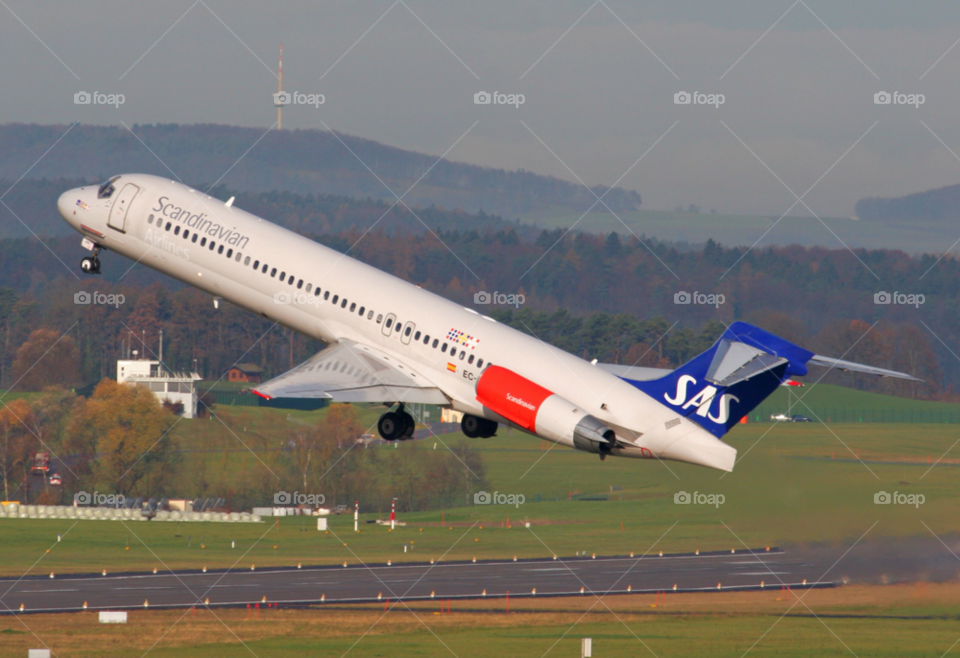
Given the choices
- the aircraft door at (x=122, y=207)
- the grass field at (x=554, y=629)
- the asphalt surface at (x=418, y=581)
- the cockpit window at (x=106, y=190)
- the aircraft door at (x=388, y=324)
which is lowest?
the grass field at (x=554, y=629)

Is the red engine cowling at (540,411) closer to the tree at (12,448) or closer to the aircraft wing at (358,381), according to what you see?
the aircraft wing at (358,381)

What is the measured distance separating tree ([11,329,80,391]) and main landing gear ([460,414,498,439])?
57722 mm

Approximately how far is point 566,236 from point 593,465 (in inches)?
3659

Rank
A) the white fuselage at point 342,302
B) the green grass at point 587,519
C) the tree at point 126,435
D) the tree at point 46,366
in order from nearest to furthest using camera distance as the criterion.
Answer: the white fuselage at point 342,302
the green grass at point 587,519
the tree at point 126,435
the tree at point 46,366

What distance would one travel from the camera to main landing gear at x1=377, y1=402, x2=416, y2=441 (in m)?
40.9

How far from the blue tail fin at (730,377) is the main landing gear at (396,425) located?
817 cm

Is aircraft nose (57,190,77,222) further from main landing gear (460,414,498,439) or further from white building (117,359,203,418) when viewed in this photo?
white building (117,359,203,418)

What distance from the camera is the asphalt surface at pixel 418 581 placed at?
5162 cm

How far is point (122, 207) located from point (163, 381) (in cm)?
5348

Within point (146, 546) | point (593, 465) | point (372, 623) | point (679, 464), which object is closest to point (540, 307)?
point (593, 465)

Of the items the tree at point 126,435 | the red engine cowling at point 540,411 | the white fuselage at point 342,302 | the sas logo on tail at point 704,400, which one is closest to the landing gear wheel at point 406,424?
the white fuselage at point 342,302

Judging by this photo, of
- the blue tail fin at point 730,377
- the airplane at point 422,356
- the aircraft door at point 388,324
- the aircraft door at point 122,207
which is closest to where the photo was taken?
the blue tail fin at point 730,377

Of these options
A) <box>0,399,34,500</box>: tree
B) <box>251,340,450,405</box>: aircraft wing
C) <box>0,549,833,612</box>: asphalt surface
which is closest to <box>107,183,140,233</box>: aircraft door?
<box>251,340,450,405</box>: aircraft wing

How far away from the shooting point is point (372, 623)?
1874 inches
